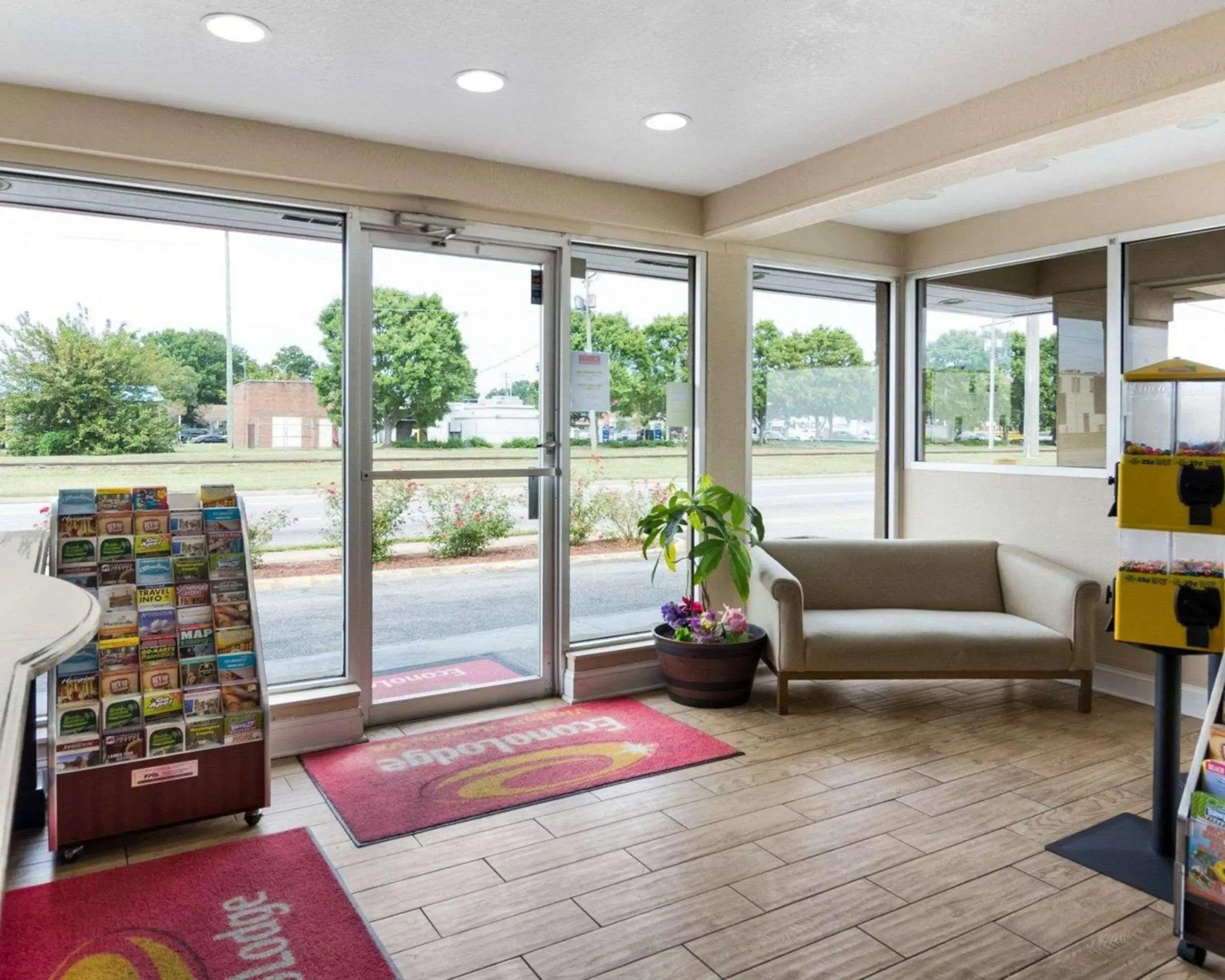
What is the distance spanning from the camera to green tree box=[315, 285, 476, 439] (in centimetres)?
385

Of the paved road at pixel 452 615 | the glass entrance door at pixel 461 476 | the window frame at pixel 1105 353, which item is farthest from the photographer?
the window frame at pixel 1105 353

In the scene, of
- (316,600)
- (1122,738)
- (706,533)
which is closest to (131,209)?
(316,600)

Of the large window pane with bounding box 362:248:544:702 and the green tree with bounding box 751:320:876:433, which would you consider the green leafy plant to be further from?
the green tree with bounding box 751:320:876:433

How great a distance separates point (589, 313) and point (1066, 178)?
2.36m

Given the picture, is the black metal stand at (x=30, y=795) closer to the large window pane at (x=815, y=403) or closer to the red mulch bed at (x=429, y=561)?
the red mulch bed at (x=429, y=561)

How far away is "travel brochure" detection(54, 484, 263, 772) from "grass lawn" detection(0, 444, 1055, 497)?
421 mm

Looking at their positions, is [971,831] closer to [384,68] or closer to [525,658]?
[525,658]

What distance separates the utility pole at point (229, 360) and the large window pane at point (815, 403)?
2.65 m

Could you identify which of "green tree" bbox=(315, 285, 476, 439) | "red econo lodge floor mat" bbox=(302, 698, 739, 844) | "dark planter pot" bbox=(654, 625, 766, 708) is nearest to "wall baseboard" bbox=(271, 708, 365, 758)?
"red econo lodge floor mat" bbox=(302, 698, 739, 844)

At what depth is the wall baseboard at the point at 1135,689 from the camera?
13.6 ft

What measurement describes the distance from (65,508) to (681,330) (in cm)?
298

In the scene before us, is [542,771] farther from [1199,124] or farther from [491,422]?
[1199,124]

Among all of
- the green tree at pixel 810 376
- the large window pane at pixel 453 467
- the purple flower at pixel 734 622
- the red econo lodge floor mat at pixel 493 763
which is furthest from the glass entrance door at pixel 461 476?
the green tree at pixel 810 376

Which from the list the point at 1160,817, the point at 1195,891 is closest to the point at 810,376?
the point at 1160,817
